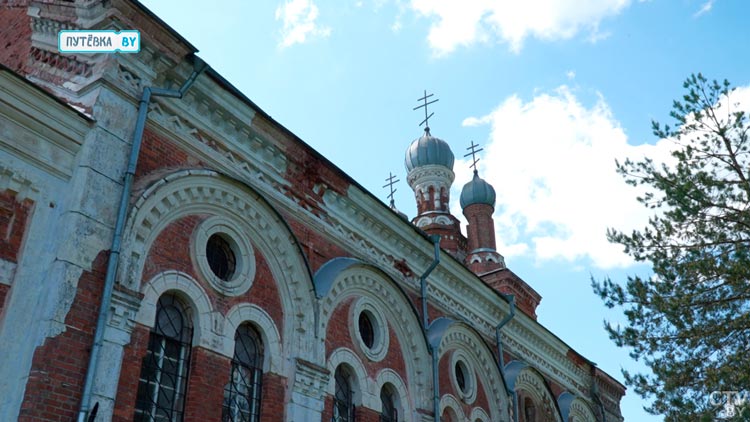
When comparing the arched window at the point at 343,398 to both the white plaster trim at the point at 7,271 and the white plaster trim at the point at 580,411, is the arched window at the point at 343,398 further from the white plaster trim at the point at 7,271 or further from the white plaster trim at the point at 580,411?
the white plaster trim at the point at 580,411

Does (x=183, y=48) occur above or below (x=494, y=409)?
above

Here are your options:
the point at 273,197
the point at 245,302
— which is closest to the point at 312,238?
the point at 273,197

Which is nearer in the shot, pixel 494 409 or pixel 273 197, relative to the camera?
pixel 273 197

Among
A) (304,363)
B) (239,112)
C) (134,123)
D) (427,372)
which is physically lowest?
(304,363)

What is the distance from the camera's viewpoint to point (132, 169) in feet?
26.4

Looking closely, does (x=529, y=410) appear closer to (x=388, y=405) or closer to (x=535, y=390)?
(x=535, y=390)

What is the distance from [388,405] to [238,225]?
423 cm

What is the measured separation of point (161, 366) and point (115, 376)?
942mm

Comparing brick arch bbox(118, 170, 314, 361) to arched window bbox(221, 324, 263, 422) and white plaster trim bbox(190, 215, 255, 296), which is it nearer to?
white plaster trim bbox(190, 215, 255, 296)

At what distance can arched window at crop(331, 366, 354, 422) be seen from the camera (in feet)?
34.9

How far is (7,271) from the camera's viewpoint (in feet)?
22.6

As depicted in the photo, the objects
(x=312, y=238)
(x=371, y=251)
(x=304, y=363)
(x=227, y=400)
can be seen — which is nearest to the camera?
(x=227, y=400)

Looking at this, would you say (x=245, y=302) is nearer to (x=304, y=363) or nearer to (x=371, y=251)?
(x=304, y=363)

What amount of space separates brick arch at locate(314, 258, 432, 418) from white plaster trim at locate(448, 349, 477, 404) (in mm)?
1204
